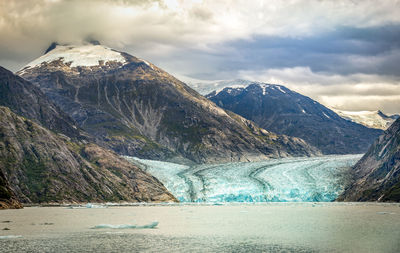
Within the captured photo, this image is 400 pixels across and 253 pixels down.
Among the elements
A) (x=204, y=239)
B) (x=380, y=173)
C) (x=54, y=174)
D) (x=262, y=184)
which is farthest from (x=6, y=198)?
(x=380, y=173)

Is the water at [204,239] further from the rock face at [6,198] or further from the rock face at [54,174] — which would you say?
the rock face at [54,174]

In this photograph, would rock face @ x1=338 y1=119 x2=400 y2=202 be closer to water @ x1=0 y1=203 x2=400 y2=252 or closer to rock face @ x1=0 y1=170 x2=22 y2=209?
water @ x1=0 y1=203 x2=400 y2=252

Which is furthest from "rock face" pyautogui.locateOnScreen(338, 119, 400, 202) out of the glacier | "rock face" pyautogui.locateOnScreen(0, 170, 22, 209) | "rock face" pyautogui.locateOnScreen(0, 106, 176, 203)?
"rock face" pyautogui.locateOnScreen(0, 170, 22, 209)

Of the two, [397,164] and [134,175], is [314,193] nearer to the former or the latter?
[397,164]

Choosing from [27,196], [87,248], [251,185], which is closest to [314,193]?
[251,185]

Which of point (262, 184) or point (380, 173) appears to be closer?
point (380, 173)

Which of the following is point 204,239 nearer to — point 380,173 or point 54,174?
point 54,174
